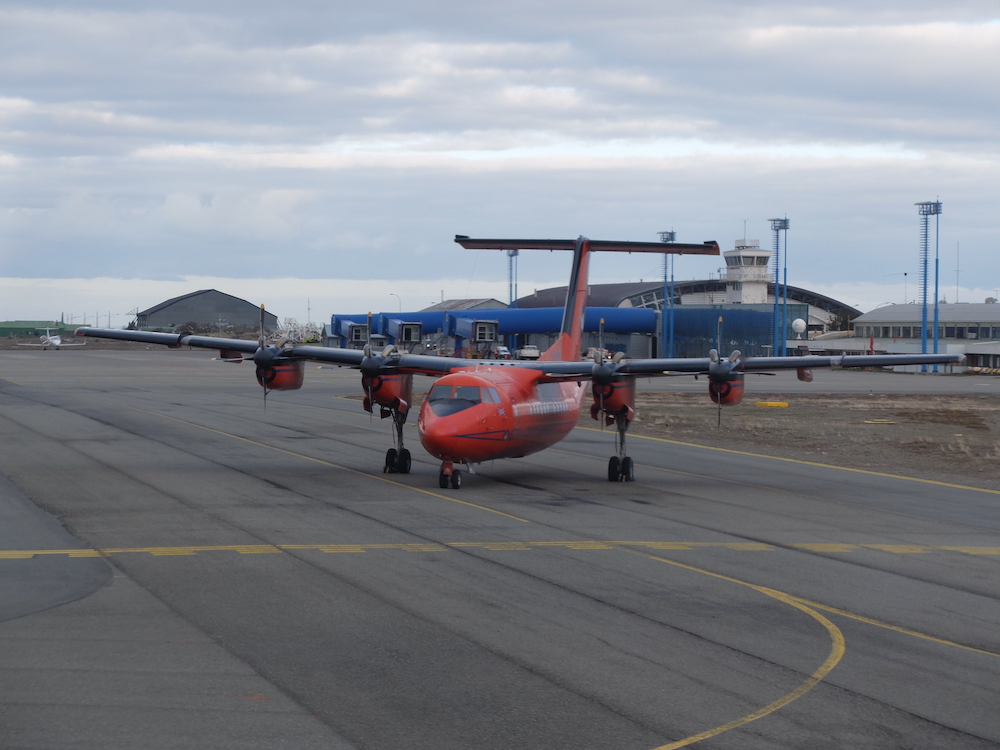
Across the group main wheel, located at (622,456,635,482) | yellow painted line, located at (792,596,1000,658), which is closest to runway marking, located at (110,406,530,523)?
main wheel, located at (622,456,635,482)

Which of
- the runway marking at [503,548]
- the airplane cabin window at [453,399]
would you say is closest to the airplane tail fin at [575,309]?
the airplane cabin window at [453,399]

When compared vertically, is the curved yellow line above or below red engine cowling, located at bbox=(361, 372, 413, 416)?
below

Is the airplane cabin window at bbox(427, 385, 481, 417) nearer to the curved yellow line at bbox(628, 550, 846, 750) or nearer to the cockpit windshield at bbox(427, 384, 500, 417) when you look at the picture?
the cockpit windshield at bbox(427, 384, 500, 417)

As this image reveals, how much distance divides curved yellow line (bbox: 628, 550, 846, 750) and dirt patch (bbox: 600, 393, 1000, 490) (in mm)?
15800

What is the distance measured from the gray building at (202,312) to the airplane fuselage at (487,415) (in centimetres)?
16663

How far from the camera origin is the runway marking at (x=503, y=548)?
1778 centimetres

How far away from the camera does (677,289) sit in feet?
492

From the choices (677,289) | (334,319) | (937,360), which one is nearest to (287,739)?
(937,360)

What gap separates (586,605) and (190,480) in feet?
51.2

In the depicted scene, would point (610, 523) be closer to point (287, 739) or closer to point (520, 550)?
point (520, 550)

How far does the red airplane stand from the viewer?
25.5 meters

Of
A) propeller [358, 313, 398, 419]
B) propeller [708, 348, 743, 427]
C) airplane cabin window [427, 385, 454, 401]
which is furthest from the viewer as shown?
propeller [358, 313, 398, 419]

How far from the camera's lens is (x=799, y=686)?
11133 millimetres

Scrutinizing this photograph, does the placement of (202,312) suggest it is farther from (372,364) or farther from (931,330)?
(372,364)
